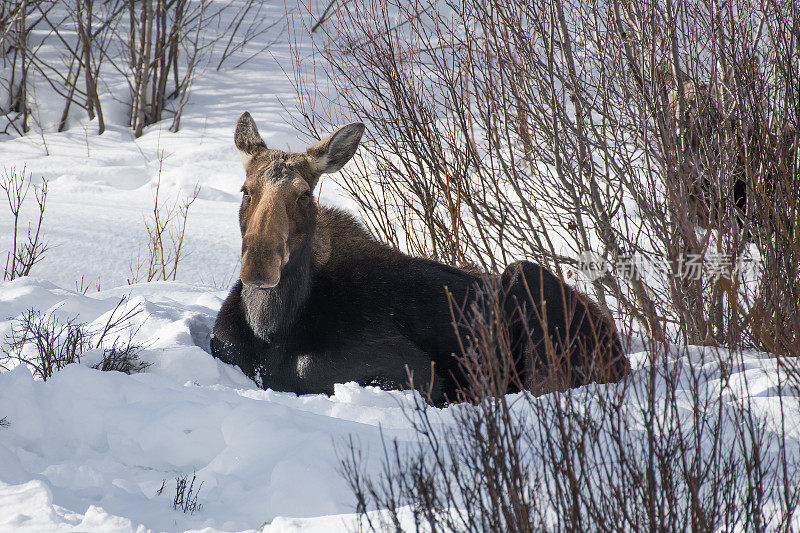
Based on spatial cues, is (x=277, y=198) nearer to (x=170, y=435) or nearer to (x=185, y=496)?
(x=170, y=435)

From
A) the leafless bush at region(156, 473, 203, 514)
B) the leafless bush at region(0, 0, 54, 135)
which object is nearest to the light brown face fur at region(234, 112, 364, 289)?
the leafless bush at region(156, 473, 203, 514)

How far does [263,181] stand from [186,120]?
11.1m

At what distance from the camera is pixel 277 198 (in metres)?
4.13

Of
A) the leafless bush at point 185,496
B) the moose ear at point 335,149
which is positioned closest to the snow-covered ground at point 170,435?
the leafless bush at point 185,496

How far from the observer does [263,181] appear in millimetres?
4270

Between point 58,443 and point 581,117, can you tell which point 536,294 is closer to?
point 581,117

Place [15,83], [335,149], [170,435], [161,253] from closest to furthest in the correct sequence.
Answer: [170,435] → [335,149] → [161,253] → [15,83]

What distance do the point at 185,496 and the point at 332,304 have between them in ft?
5.98

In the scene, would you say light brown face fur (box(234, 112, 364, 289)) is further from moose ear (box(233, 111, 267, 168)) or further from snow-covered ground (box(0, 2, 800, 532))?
snow-covered ground (box(0, 2, 800, 532))

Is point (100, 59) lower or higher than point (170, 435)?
higher

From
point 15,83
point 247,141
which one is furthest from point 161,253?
point 15,83

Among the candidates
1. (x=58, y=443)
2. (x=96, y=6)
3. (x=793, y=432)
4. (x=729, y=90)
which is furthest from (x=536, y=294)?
(x=96, y=6)

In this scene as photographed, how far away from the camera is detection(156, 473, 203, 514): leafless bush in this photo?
2701 mm

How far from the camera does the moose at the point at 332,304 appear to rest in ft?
13.9
